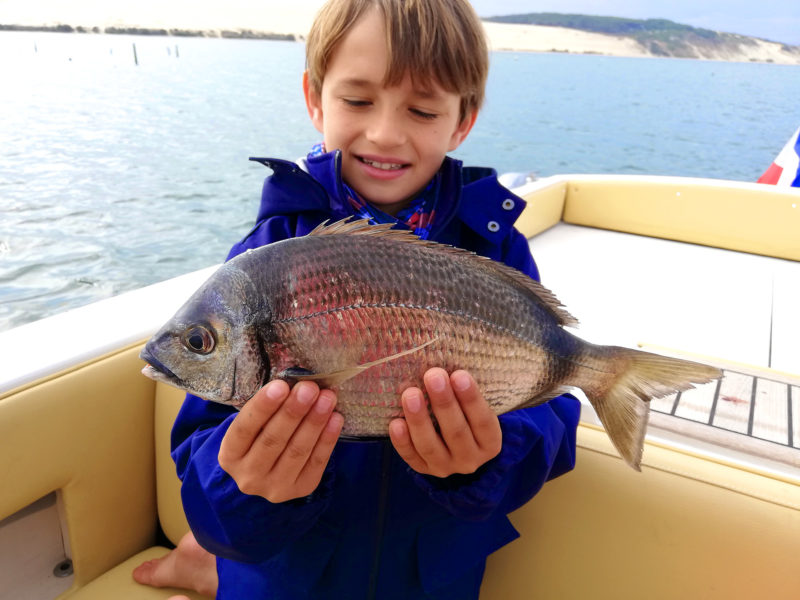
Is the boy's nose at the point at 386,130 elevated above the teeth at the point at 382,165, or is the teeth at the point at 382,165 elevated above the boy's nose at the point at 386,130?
the boy's nose at the point at 386,130

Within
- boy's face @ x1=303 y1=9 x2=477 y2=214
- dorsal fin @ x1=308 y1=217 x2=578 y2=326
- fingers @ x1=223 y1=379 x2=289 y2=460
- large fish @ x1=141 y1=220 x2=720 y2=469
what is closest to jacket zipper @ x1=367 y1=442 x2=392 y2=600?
large fish @ x1=141 y1=220 x2=720 y2=469

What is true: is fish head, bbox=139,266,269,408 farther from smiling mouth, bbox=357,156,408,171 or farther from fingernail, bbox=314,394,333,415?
smiling mouth, bbox=357,156,408,171

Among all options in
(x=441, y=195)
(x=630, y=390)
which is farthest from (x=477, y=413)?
(x=441, y=195)

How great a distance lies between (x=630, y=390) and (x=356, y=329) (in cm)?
62

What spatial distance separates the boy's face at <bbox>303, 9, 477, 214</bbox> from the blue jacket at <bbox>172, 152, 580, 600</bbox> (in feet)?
0.40

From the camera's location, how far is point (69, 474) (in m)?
1.83

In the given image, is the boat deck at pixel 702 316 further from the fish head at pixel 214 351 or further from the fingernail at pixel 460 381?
the fish head at pixel 214 351

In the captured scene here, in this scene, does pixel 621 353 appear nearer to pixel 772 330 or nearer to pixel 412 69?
pixel 412 69

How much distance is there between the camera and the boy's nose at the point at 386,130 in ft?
4.88

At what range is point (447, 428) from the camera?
109 centimetres

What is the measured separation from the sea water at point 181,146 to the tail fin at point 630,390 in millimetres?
1061

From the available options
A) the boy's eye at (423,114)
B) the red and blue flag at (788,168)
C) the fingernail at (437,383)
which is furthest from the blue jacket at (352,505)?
the red and blue flag at (788,168)

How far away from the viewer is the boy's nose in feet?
4.88

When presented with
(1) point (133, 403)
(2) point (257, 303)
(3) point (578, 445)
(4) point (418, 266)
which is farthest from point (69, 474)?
(3) point (578, 445)
